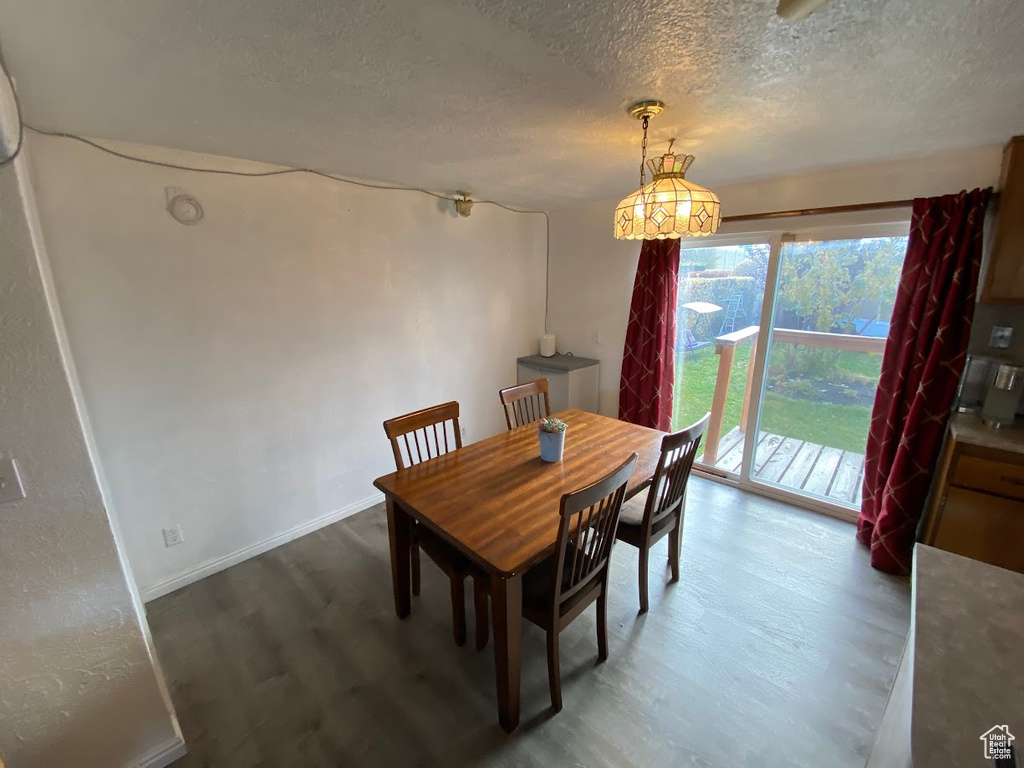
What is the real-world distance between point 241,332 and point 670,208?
7.21 ft

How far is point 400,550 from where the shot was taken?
1.87 meters

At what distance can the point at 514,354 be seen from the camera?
3.86 meters

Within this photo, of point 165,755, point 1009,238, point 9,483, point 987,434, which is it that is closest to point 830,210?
point 1009,238

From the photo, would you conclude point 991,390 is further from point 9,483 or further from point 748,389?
point 9,483

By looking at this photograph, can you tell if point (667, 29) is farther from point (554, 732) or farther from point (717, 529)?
point (717, 529)

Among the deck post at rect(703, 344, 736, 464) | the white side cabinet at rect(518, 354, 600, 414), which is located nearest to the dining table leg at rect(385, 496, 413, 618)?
the white side cabinet at rect(518, 354, 600, 414)

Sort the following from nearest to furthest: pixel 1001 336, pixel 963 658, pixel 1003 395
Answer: pixel 963 658 → pixel 1003 395 → pixel 1001 336

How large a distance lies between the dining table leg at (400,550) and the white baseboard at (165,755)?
0.83m

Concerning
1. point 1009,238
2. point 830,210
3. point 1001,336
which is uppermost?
point 830,210

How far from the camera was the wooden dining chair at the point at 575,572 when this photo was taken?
141 centimetres

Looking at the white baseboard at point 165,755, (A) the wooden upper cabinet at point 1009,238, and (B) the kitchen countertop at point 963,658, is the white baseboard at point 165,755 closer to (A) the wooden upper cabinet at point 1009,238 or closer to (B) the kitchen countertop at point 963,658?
(B) the kitchen countertop at point 963,658

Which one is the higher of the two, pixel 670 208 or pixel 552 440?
pixel 670 208

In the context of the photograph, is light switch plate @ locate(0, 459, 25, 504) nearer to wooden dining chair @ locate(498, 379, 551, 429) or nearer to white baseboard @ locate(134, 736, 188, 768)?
white baseboard @ locate(134, 736, 188, 768)

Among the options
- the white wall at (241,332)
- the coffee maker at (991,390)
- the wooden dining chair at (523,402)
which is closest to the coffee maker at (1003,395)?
the coffee maker at (991,390)
